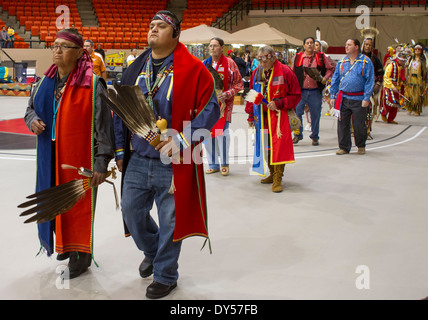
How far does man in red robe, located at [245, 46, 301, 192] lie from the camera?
4.76m

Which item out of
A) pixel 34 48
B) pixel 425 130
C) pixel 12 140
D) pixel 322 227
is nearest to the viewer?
pixel 322 227

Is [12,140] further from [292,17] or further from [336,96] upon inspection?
[292,17]

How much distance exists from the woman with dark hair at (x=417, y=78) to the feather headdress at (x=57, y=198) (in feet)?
33.0

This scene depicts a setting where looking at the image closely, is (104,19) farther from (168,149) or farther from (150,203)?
(168,149)

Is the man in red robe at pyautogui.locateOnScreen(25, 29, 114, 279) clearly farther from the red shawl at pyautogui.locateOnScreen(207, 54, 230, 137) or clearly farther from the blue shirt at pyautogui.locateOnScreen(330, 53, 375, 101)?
the blue shirt at pyautogui.locateOnScreen(330, 53, 375, 101)

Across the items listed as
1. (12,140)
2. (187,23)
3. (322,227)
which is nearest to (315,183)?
(322,227)

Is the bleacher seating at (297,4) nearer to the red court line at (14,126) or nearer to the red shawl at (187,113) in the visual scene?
the red court line at (14,126)

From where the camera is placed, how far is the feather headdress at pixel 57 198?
2533 millimetres

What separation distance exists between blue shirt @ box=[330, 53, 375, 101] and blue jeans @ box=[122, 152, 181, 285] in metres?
4.35

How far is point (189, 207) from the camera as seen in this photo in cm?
261

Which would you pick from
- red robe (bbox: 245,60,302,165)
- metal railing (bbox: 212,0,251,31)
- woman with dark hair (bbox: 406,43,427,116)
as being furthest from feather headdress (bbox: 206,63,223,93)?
metal railing (bbox: 212,0,251,31)

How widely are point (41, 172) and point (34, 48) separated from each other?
1775cm

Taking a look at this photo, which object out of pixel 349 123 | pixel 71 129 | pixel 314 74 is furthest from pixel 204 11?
pixel 71 129

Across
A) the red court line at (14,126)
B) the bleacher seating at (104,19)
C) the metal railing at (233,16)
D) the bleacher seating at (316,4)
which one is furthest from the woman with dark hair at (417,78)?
the bleacher seating at (104,19)
